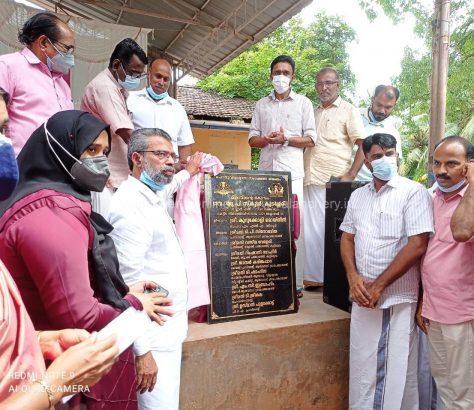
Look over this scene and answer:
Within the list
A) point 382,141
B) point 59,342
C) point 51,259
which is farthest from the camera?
point 382,141

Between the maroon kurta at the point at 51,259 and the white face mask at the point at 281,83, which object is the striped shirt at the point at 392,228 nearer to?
the white face mask at the point at 281,83

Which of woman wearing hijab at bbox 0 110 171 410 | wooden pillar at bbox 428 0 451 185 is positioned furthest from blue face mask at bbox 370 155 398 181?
woman wearing hijab at bbox 0 110 171 410

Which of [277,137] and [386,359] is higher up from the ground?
[277,137]

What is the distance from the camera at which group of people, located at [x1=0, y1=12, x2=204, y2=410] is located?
1.08 metres

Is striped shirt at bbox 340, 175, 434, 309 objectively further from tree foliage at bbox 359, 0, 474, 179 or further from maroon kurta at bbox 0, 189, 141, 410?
tree foliage at bbox 359, 0, 474, 179

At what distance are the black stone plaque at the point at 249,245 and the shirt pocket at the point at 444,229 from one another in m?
1.23

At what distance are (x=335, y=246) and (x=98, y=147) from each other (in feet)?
8.87

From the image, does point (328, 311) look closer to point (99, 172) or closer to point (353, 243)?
point (353, 243)

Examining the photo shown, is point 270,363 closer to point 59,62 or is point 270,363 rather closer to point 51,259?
point 51,259

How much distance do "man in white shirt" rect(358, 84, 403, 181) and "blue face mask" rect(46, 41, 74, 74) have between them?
3.02 metres

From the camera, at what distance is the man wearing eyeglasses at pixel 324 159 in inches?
173

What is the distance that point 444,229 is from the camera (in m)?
2.82

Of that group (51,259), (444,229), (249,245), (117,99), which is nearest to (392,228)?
(444,229)

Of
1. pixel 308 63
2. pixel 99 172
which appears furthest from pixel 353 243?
pixel 308 63
